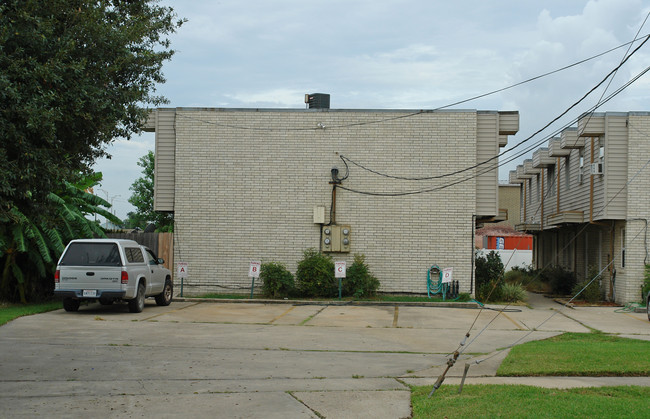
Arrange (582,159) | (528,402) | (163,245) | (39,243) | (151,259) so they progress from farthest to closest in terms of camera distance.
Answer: (582,159)
(163,245)
(151,259)
(39,243)
(528,402)

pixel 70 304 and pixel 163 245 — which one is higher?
pixel 163 245

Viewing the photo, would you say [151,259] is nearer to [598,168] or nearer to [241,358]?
[241,358]

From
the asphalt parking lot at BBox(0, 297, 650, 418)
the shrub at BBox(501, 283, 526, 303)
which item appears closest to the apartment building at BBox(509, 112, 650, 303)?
the shrub at BBox(501, 283, 526, 303)

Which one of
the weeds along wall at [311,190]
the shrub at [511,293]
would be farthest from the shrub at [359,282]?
the shrub at [511,293]

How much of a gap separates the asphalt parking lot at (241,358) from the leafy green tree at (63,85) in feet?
8.54

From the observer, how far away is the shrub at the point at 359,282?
→ 70.9 ft

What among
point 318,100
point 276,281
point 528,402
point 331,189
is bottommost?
point 528,402

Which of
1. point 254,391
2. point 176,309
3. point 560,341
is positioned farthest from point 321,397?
point 176,309

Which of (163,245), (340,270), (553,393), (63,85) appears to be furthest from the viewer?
(163,245)

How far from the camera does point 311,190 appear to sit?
74.1ft

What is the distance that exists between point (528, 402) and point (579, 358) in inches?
145

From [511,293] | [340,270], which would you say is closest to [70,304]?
[340,270]

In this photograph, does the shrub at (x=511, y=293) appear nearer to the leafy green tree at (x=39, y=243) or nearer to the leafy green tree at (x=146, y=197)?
the leafy green tree at (x=39, y=243)

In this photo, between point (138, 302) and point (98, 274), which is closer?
point (98, 274)
